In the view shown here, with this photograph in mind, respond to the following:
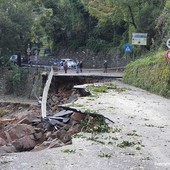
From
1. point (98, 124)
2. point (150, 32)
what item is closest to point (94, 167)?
point (98, 124)

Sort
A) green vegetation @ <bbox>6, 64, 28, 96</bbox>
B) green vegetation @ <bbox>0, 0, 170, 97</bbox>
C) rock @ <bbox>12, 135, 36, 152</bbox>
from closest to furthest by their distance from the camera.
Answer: rock @ <bbox>12, 135, 36, 152</bbox> < green vegetation @ <bbox>0, 0, 170, 97</bbox> < green vegetation @ <bbox>6, 64, 28, 96</bbox>

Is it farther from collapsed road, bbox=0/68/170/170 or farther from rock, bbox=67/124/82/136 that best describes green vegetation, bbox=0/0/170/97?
collapsed road, bbox=0/68/170/170

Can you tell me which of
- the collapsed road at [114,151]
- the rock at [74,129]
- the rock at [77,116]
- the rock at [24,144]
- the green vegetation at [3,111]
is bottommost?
the green vegetation at [3,111]

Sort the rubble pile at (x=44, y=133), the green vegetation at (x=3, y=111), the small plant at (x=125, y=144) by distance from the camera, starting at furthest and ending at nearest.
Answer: the green vegetation at (x=3, y=111) → the rubble pile at (x=44, y=133) → the small plant at (x=125, y=144)

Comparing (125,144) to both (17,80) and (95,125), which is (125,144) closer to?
(95,125)

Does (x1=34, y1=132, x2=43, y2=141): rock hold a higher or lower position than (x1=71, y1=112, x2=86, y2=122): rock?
lower

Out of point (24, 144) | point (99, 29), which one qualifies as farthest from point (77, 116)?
point (99, 29)

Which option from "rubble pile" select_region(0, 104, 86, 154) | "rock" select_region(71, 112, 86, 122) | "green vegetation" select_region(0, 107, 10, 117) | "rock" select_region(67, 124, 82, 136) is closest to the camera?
"rubble pile" select_region(0, 104, 86, 154)

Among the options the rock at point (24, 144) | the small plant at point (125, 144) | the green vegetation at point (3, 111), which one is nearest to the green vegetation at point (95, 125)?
the small plant at point (125, 144)

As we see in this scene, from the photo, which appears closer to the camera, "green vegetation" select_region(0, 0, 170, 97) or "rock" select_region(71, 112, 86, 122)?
"rock" select_region(71, 112, 86, 122)

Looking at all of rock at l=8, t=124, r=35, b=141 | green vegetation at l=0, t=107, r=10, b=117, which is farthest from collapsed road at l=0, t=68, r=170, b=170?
green vegetation at l=0, t=107, r=10, b=117

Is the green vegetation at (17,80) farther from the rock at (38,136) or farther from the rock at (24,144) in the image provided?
the rock at (24,144)

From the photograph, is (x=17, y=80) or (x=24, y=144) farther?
(x=17, y=80)

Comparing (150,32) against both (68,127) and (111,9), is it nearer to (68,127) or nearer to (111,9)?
(111,9)
